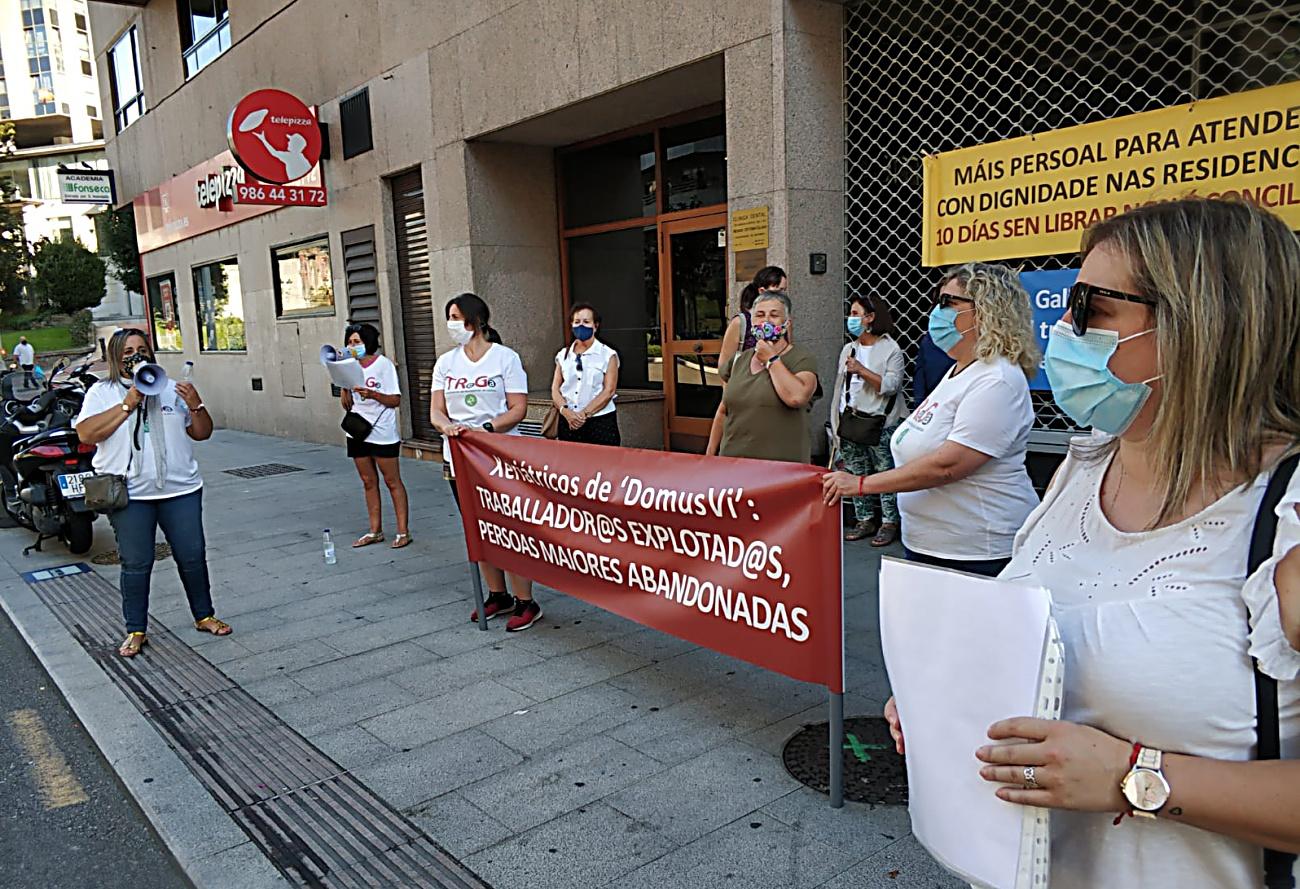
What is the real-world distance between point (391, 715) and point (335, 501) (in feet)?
19.1

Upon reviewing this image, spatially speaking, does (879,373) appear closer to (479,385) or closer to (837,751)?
(479,385)

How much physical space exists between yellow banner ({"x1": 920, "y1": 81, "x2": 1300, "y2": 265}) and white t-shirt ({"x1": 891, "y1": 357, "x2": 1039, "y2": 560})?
1888 mm

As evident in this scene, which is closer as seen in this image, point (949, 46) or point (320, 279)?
point (949, 46)

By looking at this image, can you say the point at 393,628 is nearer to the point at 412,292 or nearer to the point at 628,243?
the point at 628,243

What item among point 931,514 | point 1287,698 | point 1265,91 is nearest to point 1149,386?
point 1287,698

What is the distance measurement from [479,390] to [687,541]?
2.26 meters

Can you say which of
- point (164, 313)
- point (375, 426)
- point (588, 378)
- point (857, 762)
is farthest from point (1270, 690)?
point (164, 313)

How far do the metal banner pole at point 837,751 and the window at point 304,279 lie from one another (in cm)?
1156

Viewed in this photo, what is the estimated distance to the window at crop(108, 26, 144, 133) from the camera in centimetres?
1942

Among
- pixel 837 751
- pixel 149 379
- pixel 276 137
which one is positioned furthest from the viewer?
pixel 276 137

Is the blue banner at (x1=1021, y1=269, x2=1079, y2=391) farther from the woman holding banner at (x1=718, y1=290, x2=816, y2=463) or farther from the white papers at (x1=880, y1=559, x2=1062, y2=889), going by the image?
the white papers at (x1=880, y1=559, x2=1062, y2=889)

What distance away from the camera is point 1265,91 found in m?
4.80

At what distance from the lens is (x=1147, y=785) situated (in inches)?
47.9

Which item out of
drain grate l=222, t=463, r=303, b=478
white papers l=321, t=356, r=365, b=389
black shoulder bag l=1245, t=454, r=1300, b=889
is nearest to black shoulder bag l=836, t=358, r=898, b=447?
white papers l=321, t=356, r=365, b=389
